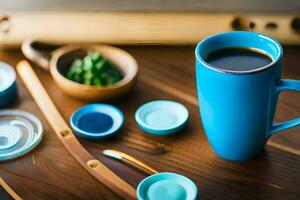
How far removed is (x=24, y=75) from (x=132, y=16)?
0.19 meters

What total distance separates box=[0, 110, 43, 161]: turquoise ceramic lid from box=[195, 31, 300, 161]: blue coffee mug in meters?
0.23

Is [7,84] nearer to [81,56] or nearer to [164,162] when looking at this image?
[81,56]

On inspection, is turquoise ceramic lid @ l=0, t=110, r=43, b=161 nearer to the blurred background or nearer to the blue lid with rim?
the blue lid with rim

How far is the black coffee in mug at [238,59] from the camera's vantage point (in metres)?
0.62

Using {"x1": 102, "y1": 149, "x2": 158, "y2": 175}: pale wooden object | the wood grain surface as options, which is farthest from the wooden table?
the wood grain surface

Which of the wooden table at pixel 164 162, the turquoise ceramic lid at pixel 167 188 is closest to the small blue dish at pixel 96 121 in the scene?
the wooden table at pixel 164 162

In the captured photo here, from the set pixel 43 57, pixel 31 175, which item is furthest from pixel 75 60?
pixel 31 175

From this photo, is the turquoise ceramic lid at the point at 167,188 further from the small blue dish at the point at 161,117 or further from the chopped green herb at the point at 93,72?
the chopped green herb at the point at 93,72

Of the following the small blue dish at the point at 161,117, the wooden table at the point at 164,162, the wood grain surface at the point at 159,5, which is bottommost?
the wooden table at the point at 164,162

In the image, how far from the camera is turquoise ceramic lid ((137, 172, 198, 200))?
2.00 ft

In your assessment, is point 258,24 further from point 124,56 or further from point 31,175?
point 31,175

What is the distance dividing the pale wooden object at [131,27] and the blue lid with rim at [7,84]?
8cm

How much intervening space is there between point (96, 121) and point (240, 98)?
0.73 feet

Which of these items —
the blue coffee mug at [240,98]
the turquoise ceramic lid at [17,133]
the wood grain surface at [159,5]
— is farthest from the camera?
the wood grain surface at [159,5]
